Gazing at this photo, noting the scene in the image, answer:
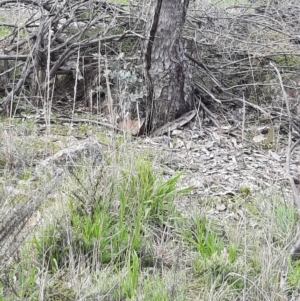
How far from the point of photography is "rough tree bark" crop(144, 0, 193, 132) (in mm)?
4188

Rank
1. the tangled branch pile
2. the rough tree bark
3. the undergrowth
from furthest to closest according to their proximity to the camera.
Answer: the tangled branch pile → the rough tree bark → the undergrowth

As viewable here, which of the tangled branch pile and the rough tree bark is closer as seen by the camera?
the rough tree bark

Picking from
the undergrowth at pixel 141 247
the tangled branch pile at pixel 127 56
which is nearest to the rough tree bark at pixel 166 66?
the tangled branch pile at pixel 127 56

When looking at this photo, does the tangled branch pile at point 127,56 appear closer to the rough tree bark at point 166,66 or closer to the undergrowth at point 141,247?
the rough tree bark at point 166,66

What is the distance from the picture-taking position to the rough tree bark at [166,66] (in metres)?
4.19

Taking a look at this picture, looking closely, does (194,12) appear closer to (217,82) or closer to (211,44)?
(211,44)

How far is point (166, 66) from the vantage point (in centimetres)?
432

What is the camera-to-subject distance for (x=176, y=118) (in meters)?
4.52

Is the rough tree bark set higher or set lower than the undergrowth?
higher

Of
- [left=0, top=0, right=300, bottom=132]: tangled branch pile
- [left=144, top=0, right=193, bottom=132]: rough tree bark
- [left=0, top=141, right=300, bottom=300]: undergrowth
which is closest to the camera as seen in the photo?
[left=0, top=141, right=300, bottom=300]: undergrowth

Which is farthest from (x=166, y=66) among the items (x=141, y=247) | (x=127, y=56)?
(x=141, y=247)

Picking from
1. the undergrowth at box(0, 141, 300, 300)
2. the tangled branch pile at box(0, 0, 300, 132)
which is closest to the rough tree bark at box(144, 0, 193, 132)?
the tangled branch pile at box(0, 0, 300, 132)

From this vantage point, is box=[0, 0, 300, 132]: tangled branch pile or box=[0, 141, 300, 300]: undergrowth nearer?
box=[0, 141, 300, 300]: undergrowth

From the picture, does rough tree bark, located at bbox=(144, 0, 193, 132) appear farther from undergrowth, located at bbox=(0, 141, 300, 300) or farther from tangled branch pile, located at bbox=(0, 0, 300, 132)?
undergrowth, located at bbox=(0, 141, 300, 300)
